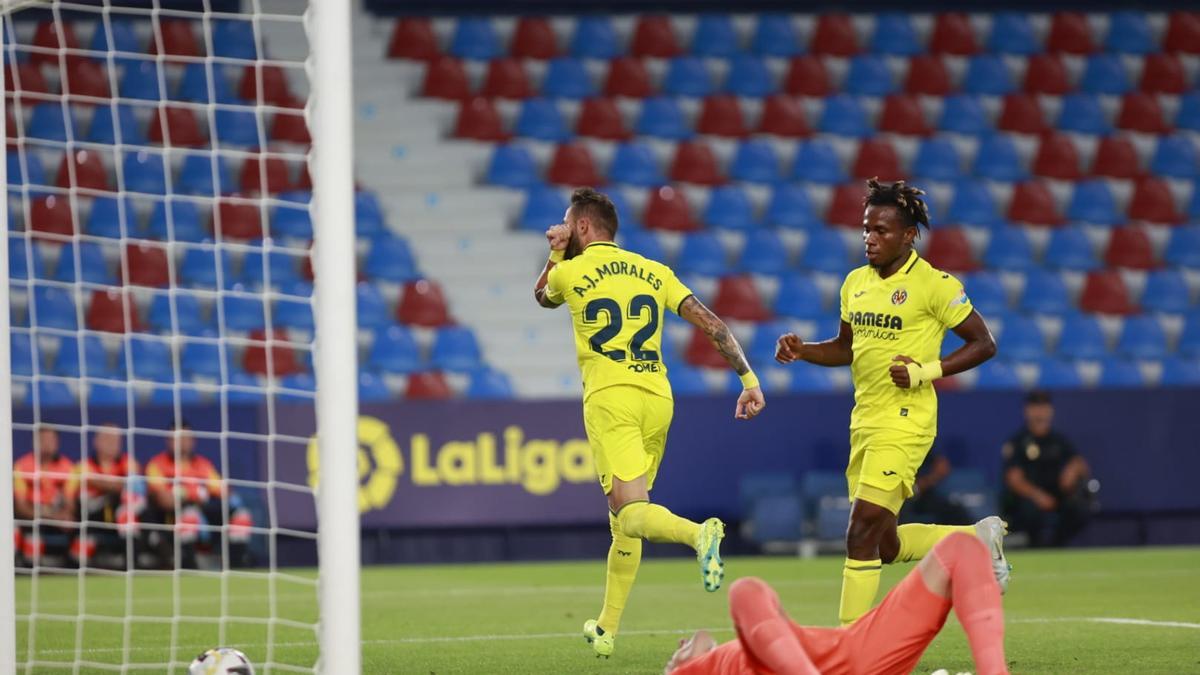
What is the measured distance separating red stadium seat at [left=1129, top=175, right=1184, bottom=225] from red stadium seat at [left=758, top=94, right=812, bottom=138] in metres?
3.04

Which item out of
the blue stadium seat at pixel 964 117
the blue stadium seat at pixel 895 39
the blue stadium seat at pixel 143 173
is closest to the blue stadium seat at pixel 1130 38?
the blue stadium seat at pixel 964 117

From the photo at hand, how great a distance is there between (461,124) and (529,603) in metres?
7.20

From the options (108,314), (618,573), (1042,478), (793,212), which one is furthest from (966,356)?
(108,314)

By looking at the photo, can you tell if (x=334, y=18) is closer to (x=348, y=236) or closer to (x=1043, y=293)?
(x=348, y=236)

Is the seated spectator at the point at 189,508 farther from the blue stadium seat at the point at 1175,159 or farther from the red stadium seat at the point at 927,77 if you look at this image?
the blue stadium seat at the point at 1175,159

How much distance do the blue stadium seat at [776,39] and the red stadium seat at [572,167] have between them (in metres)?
2.10

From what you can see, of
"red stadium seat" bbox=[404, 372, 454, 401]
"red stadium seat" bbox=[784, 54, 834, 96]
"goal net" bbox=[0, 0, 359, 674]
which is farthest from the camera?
"red stadium seat" bbox=[784, 54, 834, 96]

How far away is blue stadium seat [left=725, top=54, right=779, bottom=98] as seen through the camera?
1606cm

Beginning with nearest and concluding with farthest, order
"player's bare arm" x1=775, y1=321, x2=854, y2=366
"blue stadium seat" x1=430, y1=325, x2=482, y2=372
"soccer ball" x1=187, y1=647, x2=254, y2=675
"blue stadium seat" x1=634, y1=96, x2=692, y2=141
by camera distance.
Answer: "soccer ball" x1=187, y1=647, x2=254, y2=675 < "player's bare arm" x1=775, y1=321, x2=854, y2=366 < "blue stadium seat" x1=430, y1=325, x2=482, y2=372 < "blue stadium seat" x1=634, y1=96, x2=692, y2=141

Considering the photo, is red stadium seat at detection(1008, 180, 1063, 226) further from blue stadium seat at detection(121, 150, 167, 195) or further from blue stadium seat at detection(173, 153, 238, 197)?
blue stadium seat at detection(121, 150, 167, 195)

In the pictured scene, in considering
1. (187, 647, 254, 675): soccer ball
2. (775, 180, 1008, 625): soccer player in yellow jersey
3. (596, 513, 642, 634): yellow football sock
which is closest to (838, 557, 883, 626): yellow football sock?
(775, 180, 1008, 625): soccer player in yellow jersey

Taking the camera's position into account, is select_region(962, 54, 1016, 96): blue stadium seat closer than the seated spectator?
No

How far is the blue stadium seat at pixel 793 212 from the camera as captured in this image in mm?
15484

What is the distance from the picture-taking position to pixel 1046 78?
16.2 metres
